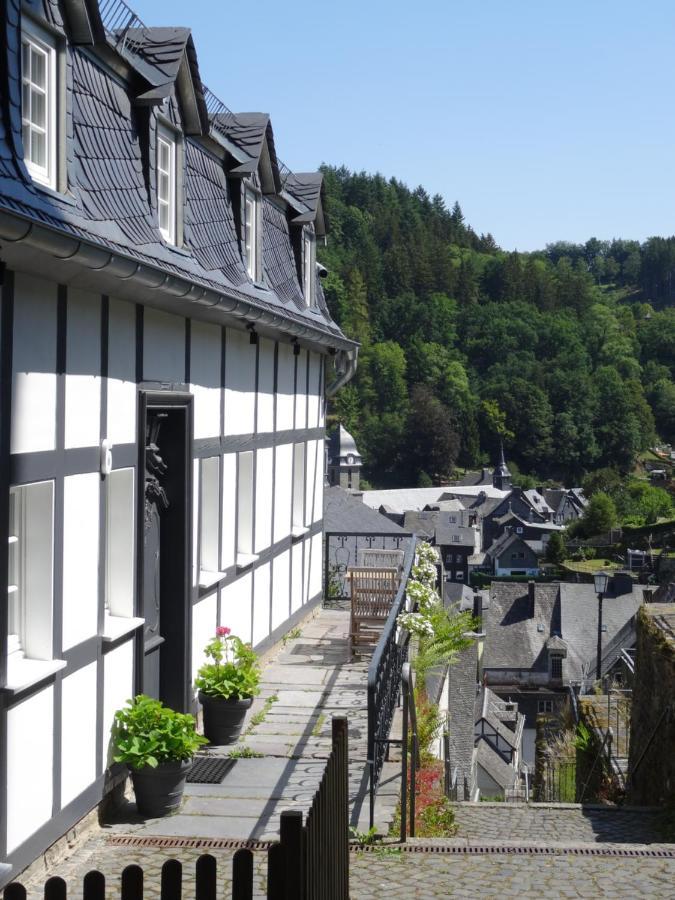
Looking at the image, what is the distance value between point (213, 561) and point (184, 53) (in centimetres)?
407

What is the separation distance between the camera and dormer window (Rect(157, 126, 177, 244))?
7.98m

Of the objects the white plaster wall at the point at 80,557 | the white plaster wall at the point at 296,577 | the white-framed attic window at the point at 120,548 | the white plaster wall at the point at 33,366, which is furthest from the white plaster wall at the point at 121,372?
the white plaster wall at the point at 296,577

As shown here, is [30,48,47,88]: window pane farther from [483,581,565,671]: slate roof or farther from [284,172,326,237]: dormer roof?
[483,581,565,671]: slate roof

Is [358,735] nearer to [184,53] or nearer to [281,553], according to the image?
[281,553]

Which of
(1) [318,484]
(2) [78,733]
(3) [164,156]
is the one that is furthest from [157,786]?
(1) [318,484]

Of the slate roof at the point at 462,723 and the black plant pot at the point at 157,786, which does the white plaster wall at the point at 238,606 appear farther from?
the slate roof at the point at 462,723

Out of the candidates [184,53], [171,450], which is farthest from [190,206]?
[171,450]

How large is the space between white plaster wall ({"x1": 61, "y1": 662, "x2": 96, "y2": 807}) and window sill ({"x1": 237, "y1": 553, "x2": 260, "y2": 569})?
3.71 metres

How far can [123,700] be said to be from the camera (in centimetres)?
691

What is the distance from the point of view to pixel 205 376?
8727 mm

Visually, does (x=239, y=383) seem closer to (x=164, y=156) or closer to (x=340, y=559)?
(x=164, y=156)

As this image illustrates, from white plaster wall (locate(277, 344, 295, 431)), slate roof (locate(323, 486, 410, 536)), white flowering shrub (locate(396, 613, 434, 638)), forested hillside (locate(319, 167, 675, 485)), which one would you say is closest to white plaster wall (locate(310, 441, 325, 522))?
white plaster wall (locate(277, 344, 295, 431))

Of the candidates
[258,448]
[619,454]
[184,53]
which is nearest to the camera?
[184,53]

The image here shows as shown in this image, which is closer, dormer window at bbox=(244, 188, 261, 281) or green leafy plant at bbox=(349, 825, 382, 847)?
green leafy plant at bbox=(349, 825, 382, 847)
